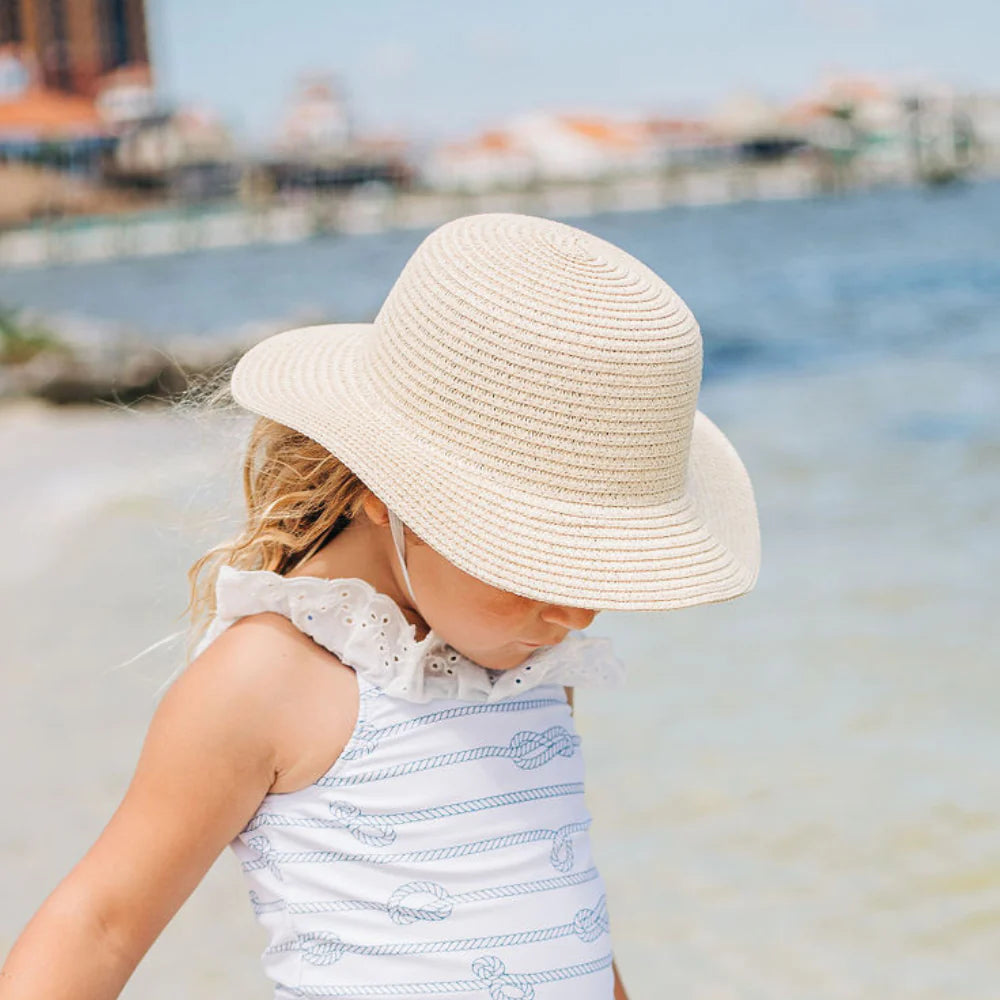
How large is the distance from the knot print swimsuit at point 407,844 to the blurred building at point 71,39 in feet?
228

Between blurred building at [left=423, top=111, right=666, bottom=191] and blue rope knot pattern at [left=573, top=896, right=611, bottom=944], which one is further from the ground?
blue rope knot pattern at [left=573, top=896, right=611, bottom=944]

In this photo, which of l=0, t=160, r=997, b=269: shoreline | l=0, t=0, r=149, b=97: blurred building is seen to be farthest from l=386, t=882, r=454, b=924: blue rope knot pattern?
l=0, t=0, r=149, b=97: blurred building

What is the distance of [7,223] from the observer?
49.6 metres

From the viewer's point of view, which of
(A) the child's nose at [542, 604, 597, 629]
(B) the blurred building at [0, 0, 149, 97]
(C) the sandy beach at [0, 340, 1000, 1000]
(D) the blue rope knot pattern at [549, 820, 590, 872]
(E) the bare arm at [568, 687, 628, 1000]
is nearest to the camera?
(A) the child's nose at [542, 604, 597, 629]

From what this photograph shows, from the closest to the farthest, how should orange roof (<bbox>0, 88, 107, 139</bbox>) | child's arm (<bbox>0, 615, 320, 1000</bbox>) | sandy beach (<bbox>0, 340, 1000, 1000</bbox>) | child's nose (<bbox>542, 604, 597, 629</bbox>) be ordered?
child's arm (<bbox>0, 615, 320, 1000</bbox>) → child's nose (<bbox>542, 604, 597, 629</bbox>) → sandy beach (<bbox>0, 340, 1000, 1000</bbox>) → orange roof (<bbox>0, 88, 107, 139</bbox>)

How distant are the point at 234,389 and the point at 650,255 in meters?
28.5

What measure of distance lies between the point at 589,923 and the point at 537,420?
438mm

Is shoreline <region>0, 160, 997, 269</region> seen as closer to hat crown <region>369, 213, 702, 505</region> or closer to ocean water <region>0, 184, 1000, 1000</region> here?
ocean water <region>0, 184, 1000, 1000</region>

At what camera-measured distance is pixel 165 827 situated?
102 centimetres

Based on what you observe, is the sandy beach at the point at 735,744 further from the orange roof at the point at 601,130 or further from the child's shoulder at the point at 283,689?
the orange roof at the point at 601,130

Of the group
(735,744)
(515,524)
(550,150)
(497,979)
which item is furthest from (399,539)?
(550,150)

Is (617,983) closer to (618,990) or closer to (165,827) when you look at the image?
(618,990)

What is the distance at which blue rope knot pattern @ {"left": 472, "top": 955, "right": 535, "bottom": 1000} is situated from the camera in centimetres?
113

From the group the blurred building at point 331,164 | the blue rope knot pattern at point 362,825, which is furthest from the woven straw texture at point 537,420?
the blurred building at point 331,164
